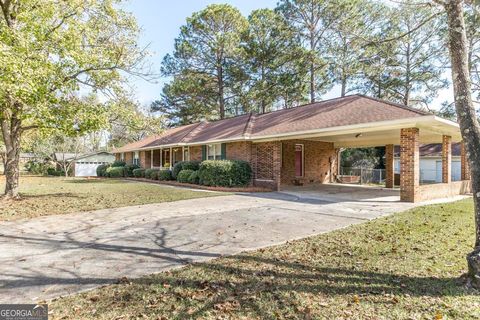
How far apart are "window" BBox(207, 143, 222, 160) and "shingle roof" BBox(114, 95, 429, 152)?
24.4 inches

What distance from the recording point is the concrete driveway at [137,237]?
13.4 ft

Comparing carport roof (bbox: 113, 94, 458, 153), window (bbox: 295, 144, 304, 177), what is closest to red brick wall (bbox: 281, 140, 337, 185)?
window (bbox: 295, 144, 304, 177)

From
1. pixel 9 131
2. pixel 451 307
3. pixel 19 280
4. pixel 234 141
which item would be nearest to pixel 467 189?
pixel 234 141

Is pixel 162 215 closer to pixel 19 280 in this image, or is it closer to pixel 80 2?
pixel 19 280

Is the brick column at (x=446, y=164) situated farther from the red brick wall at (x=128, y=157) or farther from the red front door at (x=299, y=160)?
the red brick wall at (x=128, y=157)

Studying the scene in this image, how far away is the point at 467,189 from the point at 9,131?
830 inches

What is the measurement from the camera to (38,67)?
29.5ft

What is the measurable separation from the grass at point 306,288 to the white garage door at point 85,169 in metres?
35.7

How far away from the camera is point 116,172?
27.8 meters

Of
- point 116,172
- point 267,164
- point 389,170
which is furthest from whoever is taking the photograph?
point 116,172

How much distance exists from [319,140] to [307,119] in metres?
4.49

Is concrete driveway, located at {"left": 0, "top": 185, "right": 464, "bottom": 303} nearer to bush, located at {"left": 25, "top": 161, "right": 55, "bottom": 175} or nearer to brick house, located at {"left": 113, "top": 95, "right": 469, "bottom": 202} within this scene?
brick house, located at {"left": 113, "top": 95, "right": 469, "bottom": 202}

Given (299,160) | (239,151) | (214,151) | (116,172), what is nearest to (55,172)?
(116,172)

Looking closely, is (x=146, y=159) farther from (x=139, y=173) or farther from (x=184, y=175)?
(x=184, y=175)
